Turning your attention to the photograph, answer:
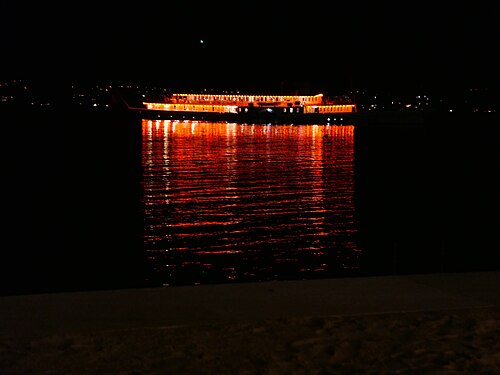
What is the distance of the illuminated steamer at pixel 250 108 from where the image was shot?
285 feet

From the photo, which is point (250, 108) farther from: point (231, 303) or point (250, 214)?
point (231, 303)

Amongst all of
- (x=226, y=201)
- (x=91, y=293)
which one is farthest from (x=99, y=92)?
(x=91, y=293)

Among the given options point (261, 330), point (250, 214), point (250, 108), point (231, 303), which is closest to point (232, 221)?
point (250, 214)

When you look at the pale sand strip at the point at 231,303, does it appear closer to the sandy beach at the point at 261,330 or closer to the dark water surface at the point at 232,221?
the sandy beach at the point at 261,330

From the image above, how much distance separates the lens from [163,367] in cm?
320

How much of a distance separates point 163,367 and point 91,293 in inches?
51.3

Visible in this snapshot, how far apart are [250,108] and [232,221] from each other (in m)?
75.9

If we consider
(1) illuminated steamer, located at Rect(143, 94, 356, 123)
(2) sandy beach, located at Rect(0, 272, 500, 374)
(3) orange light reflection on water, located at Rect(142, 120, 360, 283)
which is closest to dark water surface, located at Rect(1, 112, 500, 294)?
(3) orange light reflection on water, located at Rect(142, 120, 360, 283)

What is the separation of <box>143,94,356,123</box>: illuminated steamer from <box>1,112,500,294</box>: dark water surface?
59.4m

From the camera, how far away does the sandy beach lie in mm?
3238

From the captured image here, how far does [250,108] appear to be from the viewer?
88250 millimetres

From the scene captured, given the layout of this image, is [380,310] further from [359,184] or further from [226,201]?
[359,184]

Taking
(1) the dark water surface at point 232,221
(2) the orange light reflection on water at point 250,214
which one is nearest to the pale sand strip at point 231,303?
(1) the dark water surface at point 232,221

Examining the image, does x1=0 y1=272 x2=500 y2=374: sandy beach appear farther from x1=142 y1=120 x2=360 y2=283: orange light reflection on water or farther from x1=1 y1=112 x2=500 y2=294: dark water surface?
x1=142 y1=120 x2=360 y2=283: orange light reflection on water
